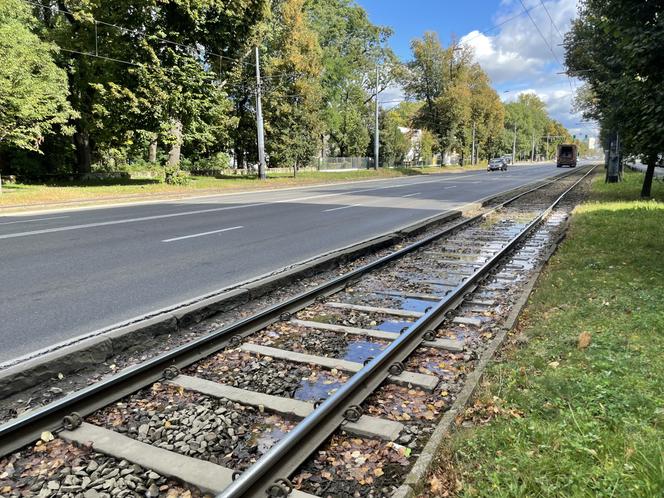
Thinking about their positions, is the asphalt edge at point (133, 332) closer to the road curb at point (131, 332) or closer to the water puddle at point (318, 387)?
the road curb at point (131, 332)

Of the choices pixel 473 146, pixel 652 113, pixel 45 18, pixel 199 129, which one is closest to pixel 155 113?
pixel 199 129

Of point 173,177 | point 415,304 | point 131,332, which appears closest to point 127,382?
point 131,332

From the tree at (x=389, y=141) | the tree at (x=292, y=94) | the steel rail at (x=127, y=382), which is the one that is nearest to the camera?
the steel rail at (x=127, y=382)

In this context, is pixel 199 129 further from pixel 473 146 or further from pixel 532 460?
pixel 473 146

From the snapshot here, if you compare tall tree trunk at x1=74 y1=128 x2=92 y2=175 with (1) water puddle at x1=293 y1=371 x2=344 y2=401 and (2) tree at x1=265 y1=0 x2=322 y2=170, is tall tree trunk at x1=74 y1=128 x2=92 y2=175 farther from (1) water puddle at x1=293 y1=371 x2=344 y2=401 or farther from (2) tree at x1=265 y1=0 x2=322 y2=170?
(1) water puddle at x1=293 y1=371 x2=344 y2=401

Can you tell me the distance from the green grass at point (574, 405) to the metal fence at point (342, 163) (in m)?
46.5

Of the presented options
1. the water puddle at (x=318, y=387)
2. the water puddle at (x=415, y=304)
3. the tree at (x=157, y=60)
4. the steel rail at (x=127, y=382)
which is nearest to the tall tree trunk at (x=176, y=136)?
the tree at (x=157, y=60)

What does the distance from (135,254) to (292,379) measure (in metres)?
5.65

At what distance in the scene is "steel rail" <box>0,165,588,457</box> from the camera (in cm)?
329

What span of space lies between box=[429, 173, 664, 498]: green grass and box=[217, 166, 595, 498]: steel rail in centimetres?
80

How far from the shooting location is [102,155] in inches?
1778

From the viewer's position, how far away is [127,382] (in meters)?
4.00

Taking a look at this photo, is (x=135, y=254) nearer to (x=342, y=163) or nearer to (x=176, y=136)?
(x=176, y=136)

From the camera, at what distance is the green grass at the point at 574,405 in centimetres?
278
